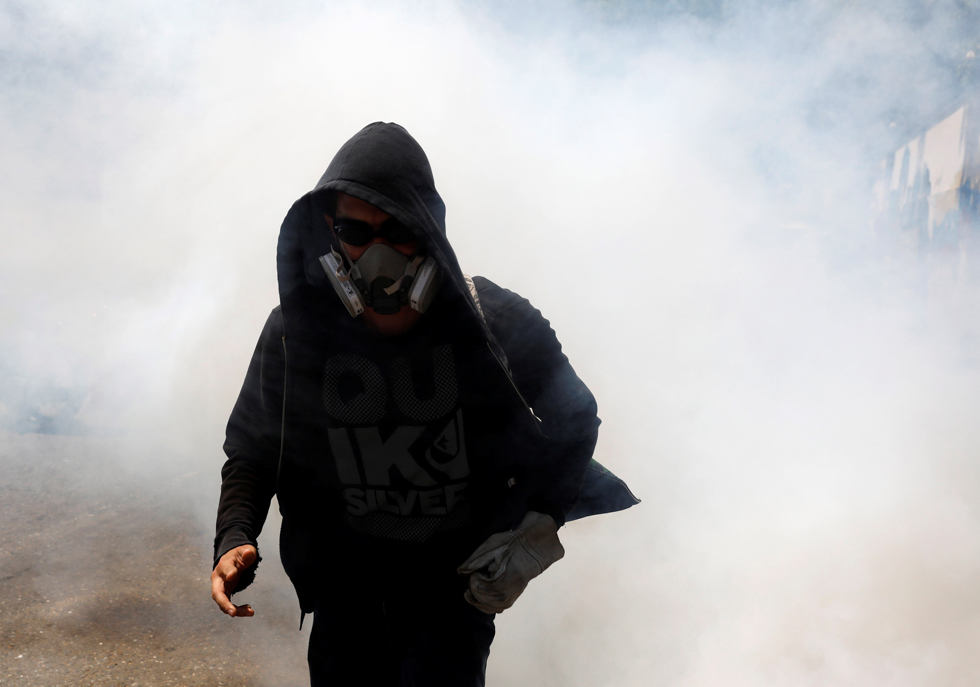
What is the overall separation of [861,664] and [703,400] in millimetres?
1769

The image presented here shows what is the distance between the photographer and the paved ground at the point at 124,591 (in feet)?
8.88

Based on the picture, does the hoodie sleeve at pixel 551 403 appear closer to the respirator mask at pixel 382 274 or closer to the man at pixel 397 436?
the man at pixel 397 436

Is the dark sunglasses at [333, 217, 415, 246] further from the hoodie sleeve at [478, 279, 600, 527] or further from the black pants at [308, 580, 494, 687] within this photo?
the black pants at [308, 580, 494, 687]

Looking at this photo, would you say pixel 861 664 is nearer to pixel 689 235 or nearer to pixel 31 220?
pixel 689 235

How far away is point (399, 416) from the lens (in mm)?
1457

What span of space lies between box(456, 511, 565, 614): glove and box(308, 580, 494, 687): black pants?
0.38 feet

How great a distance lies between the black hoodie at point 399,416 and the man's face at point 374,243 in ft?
0.11

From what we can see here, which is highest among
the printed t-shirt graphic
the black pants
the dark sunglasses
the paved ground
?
the dark sunglasses

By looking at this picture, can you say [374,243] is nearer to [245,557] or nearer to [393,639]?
[245,557]

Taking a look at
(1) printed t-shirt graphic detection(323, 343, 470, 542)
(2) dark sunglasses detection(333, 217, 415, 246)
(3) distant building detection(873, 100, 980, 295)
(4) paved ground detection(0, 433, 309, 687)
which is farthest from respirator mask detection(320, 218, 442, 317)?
(3) distant building detection(873, 100, 980, 295)

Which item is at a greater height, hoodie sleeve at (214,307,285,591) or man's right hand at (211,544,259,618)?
hoodie sleeve at (214,307,285,591)

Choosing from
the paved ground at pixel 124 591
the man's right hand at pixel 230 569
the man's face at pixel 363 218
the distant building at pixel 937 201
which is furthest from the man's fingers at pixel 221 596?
the distant building at pixel 937 201

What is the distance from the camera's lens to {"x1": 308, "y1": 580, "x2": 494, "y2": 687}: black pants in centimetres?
146

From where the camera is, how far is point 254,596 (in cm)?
321
